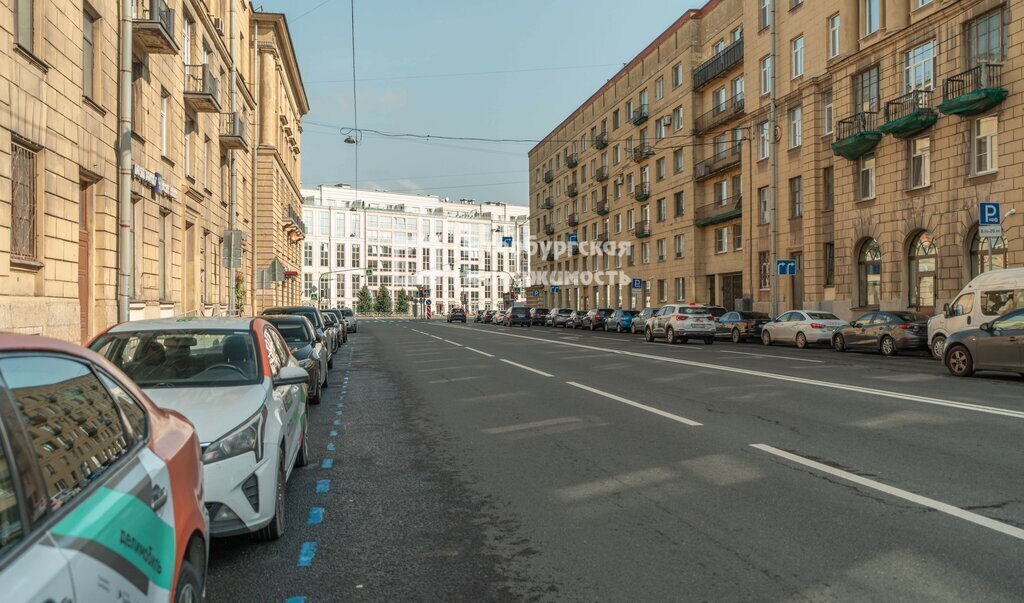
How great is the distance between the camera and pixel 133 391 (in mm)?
2898

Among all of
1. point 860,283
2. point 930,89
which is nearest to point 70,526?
point 930,89

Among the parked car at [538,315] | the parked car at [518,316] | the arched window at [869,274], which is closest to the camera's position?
the arched window at [869,274]

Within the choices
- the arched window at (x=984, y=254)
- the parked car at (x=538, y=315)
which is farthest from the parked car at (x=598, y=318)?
the arched window at (x=984, y=254)

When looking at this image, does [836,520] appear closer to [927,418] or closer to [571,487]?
[571,487]

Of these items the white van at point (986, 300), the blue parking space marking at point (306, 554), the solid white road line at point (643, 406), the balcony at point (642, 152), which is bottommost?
the blue parking space marking at point (306, 554)

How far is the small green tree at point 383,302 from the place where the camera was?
4641 inches

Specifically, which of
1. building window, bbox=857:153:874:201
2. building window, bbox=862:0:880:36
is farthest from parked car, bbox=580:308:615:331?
building window, bbox=862:0:880:36

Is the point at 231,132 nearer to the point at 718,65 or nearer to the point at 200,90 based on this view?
the point at 200,90

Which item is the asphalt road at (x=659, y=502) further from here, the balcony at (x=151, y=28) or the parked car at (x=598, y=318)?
the parked car at (x=598, y=318)

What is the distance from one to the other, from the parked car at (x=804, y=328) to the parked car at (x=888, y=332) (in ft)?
4.06

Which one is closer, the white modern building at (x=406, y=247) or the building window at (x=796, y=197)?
the building window at (x=796, y=197)

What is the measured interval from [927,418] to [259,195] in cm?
4001

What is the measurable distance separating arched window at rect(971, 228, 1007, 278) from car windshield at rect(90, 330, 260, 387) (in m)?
23.2

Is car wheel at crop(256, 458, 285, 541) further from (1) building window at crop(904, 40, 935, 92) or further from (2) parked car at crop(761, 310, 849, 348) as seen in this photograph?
(1) building window at crop(904, 40, 935, 92)
